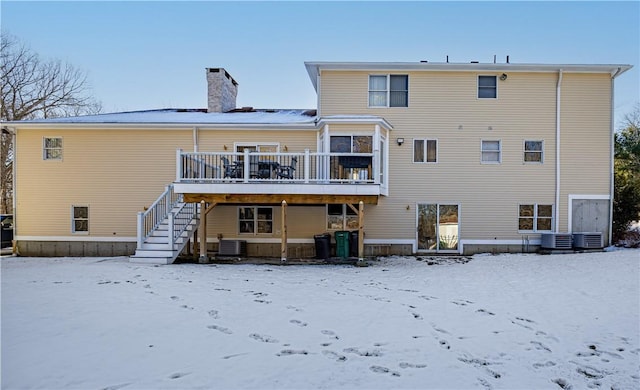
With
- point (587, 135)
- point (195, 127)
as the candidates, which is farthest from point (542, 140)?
point (195, 127)

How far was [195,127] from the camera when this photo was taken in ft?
48.8

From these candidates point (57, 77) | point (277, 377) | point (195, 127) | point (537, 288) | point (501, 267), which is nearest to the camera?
point (277, 377)

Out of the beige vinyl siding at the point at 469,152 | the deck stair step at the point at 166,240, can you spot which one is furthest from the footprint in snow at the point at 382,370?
the beige vinyl siding at the point at 469,152

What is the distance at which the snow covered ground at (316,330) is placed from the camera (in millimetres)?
4754

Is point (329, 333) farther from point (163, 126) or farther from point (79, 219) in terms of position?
point (79, 219)

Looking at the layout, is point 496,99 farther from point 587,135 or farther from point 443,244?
point 443,244

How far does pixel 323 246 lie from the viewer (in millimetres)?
13867

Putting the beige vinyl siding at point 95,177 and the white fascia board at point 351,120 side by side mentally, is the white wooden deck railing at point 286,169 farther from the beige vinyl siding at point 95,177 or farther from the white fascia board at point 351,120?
the beige vinyl siding at point 95,177

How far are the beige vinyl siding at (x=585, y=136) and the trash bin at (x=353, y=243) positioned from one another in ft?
24.9

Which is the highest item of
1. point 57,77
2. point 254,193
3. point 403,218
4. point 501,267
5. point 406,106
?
point 57,77

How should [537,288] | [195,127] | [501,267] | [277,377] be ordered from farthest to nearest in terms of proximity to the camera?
[195,127], [501,267], [537,288], [277,377]

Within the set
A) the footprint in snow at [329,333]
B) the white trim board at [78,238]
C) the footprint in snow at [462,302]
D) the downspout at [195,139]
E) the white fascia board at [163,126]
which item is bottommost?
the footprint in snow at [462,302]

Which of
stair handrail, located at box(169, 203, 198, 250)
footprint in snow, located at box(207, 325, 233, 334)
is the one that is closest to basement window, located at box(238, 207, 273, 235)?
stair handrail, located at box(169, 203, 198, 250)

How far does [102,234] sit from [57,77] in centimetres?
2081
